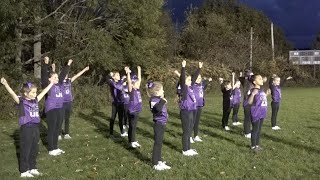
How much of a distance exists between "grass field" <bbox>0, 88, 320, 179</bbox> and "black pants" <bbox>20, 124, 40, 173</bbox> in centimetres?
33

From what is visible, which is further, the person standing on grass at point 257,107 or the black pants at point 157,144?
the person standing on grass at point 257,107

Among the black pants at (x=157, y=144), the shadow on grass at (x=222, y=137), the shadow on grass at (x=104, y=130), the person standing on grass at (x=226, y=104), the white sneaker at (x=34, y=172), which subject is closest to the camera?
the white sneaker at (x=34, y=172)

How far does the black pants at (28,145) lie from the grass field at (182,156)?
1.10 ft

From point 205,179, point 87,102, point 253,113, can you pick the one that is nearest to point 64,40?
point 87,102

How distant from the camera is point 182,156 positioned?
11.2 metres

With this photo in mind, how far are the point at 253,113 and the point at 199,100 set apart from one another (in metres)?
2.00

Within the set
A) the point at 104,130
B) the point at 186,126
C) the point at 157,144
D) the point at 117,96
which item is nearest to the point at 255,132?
the point at 186,126

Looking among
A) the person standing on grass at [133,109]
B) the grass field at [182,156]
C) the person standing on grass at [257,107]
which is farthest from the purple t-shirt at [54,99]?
the person standing on grass at [257,107]

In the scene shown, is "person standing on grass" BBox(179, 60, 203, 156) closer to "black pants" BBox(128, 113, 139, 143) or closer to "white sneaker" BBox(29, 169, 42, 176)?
"black pants" BBox(128, 113, 139, 143)

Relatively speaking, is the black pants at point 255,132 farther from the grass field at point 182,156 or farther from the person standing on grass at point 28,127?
the person standing on grass at point 28,127

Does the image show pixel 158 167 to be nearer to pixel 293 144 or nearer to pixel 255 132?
pixel 255 132

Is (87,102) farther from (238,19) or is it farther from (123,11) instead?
(238,19)

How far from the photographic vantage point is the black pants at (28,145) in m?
9.66

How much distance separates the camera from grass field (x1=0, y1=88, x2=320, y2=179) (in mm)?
9609
